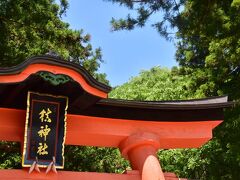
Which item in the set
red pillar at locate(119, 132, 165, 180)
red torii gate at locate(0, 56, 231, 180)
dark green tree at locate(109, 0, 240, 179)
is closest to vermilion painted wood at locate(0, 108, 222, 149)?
red torii gate at locate(0, 56, 231, 180)

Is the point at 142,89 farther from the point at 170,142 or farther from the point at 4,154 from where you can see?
the point at 170,142

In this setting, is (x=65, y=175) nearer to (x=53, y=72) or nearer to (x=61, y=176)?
(x=61, y=176)

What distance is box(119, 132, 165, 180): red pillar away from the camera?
18.6ft

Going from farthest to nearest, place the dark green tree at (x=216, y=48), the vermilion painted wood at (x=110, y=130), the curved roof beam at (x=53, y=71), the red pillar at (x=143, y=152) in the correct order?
the dark green tree at (x=216, y=48), the red pillar at (x=143, y=152), the vermilion painted wood at (x=110, y=130), the curved roof beam at (x=53, y=71)

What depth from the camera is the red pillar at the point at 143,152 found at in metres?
5.66

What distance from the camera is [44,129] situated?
5.29m

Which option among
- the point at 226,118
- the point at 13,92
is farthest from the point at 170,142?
the point at 226,118

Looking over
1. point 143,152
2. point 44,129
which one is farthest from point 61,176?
point 143,152

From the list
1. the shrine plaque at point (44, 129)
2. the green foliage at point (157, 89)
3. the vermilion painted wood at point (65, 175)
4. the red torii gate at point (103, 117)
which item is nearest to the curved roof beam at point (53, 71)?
the red torii gate at point (103, 117)

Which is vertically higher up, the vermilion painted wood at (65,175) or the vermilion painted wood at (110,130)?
the vermilion painted wood at (110,130)

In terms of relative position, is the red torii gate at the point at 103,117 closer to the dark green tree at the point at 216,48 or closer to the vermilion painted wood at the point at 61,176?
the vermilion painted wood at the point at 61,176

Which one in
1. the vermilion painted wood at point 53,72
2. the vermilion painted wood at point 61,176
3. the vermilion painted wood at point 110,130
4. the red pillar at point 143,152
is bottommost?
the vermilion painted wood at point 61,176

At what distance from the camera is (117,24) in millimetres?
10938

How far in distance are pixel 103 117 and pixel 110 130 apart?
22 cm
